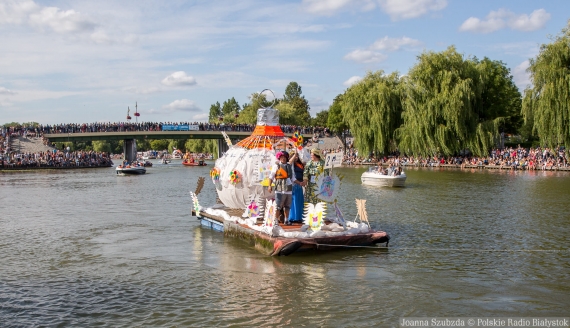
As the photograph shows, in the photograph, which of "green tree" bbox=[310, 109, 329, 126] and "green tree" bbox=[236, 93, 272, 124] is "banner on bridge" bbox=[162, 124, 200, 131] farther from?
"green tree" bbox=[310, 109, 329, 126]

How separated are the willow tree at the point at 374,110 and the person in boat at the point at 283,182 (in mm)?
48116

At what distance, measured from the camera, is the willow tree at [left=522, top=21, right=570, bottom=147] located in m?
42.8

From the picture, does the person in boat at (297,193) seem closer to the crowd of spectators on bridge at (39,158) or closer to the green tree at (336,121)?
the crowd of spectators on bridge at (39,158)

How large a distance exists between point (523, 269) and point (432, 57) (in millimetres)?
45338

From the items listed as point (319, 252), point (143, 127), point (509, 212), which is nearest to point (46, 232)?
point (319, 252)

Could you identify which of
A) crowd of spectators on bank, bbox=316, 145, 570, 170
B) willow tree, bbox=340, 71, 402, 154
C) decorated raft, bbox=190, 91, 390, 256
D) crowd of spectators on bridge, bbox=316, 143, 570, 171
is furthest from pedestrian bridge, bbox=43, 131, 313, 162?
decorated raft, bbox=190, 91, 390, 256

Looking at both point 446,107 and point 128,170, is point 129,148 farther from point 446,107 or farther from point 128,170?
point 446,107

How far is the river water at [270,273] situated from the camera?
10242mm

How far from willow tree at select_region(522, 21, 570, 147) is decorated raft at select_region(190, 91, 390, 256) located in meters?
32.0

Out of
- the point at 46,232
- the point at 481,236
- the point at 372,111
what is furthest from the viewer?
the point at 372,111

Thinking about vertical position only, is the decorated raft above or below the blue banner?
below

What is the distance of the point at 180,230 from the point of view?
19312 millimetres

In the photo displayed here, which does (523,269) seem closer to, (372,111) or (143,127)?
(372,111)

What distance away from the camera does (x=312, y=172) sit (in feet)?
52.5
